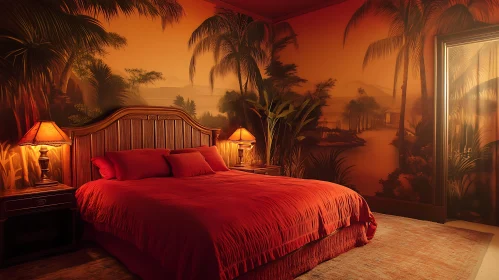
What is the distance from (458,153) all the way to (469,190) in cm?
47

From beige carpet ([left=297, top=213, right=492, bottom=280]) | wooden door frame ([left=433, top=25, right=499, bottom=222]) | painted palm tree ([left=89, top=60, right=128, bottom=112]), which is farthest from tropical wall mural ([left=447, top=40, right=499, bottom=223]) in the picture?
painted palm tree ([left=89, top=60, right=128, bottom=112])

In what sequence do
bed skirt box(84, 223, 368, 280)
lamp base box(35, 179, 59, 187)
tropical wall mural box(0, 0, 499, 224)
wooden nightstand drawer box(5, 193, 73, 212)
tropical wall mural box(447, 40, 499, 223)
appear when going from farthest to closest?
tropical wall mural box(447, 40, 499, 223)
tropical wall mural box(0, 0, 499, 224)
lamp base box(35, 179, 59, 187)
wooden nightstand drawer box(5, 193, 73, 212)
bed skirt box(84, 223, 368, 280)

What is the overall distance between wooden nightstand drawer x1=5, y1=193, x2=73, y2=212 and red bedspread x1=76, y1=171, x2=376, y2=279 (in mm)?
181

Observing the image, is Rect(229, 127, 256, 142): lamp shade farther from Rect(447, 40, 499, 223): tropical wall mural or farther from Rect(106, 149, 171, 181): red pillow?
Rect(447, 40, 499, 223): tropical wall mural

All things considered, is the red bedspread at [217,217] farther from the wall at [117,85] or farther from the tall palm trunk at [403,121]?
the tall palm trunk at [403,121]

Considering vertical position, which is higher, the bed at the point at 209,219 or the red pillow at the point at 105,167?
the red pillow at the point at 105,167

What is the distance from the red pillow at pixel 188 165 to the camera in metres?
3.58

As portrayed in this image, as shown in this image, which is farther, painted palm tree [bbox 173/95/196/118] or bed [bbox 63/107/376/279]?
painted palm tree [bbox 173/95/196/118]

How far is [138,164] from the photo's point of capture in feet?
11.2

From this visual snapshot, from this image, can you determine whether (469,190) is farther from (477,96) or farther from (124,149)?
(124,149)

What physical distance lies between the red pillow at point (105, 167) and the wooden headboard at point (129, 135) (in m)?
0.12

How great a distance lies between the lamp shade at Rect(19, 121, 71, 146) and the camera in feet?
9.58

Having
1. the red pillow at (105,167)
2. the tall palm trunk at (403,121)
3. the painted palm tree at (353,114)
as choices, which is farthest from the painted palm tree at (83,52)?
the tall palm trunk at (403,121)

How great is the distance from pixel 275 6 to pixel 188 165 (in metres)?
2.93
